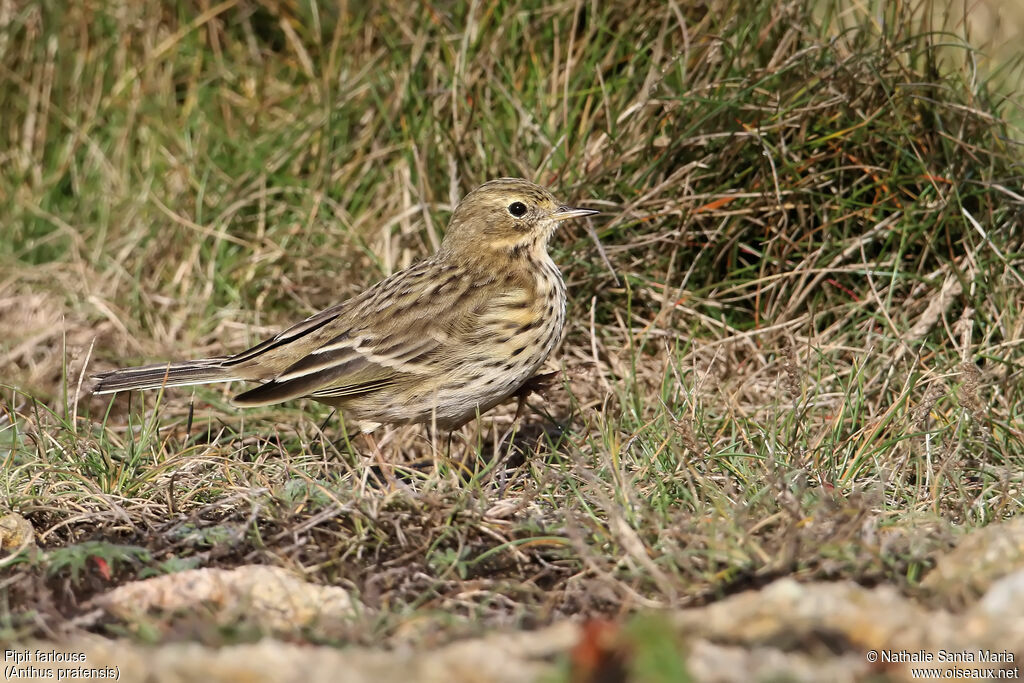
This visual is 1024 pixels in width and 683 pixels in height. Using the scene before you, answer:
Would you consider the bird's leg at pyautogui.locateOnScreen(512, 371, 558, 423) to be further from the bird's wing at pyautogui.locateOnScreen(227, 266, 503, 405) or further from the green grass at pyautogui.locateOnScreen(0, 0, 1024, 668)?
the bird's wing at pyautogui.locateOnScreen(227, 266, 503, 405)

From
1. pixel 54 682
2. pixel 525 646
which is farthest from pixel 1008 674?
pixel 54 682

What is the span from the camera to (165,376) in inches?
199

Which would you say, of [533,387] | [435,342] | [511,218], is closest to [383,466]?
[435,342]

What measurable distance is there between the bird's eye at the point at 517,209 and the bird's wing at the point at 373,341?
354mm

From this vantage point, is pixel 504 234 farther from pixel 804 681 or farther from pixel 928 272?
pixel 804 681

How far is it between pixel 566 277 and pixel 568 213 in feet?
2.28

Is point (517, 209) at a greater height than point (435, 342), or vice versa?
point (517, 209)

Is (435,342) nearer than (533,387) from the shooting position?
Yes

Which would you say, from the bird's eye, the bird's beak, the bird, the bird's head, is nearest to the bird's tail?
the bird

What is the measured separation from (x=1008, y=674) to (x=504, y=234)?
3213 millimetres

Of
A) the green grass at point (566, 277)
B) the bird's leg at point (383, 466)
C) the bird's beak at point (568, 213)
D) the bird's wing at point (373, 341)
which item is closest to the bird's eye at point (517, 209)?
→ the bird's beak at point (568, 213)

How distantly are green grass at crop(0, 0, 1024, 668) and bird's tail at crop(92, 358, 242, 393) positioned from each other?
0.18 metres

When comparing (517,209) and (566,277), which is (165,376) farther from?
(566,277)

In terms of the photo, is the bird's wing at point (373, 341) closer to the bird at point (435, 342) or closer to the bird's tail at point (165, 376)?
the bird at point (435, 342)
